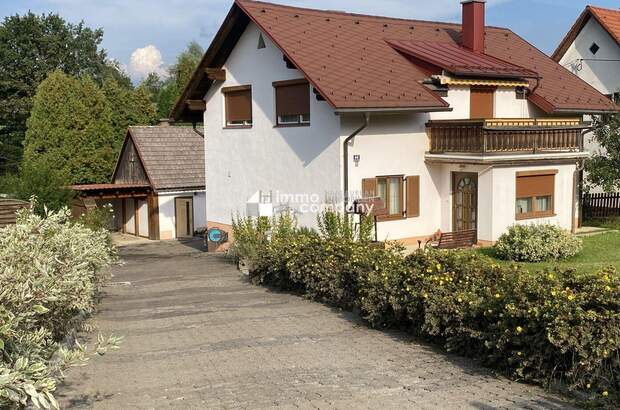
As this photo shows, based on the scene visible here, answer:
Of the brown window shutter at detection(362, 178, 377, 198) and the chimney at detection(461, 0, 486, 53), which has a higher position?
the chimney at detection(461, 0, 486, 53)

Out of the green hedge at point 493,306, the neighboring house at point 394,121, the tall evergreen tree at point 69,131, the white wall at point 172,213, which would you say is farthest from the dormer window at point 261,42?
the tall evergreen tree at point 69,131

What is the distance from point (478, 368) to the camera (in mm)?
7840

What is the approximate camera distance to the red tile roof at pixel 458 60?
18594 mm

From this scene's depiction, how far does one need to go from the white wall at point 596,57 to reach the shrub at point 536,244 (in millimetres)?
13297

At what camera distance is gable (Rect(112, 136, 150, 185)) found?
32.1 m

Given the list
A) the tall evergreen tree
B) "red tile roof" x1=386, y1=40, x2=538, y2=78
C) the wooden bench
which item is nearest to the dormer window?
"red tile roof" x1=386, y1=40, x2=538, y2=78

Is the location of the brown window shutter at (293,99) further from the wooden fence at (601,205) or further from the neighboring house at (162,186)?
the neighboring house at (162,186)

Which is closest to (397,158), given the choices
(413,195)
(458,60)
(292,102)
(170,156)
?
(413,195)

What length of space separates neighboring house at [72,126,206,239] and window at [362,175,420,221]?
14.5m

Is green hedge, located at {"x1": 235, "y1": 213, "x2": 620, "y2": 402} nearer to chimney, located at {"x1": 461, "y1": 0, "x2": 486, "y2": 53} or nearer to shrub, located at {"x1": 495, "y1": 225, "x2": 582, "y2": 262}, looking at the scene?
shrub, located at {"x1": 495, "y1": 225, "x2": 582, "y2": 262}

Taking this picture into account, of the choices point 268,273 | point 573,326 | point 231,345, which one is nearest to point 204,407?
point 231,345

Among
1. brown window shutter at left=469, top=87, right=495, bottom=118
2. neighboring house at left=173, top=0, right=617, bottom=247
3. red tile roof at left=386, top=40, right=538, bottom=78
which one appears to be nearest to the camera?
neighboring house at left=173, top=0, right=617, bottom=247

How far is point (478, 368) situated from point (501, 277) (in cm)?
158

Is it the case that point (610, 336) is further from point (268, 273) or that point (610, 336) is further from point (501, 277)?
point (268, 273)
